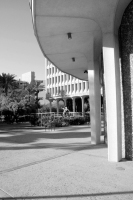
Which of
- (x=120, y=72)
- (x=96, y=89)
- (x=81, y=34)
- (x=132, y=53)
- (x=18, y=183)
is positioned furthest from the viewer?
(x=96, y=89)

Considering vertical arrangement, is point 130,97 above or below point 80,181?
above

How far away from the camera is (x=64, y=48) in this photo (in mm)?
9312

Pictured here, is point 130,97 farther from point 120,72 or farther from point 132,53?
point 132,53

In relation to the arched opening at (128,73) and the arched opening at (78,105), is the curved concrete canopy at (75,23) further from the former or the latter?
the arched opening at (78,105)

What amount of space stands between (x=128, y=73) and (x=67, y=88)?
178 ft

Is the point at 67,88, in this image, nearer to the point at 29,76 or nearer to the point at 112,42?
the point at 29,76

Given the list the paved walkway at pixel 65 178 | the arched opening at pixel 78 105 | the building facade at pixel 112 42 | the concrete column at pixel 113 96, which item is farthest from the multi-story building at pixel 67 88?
the paved walkway at pixel 65 178

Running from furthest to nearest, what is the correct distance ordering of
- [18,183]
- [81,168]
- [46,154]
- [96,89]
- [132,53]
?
1. [96,89]
2. [46,154]
3. [132,53]
4. [81,168]
5. [18,183]

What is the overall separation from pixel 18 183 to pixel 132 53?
4653 millimetres

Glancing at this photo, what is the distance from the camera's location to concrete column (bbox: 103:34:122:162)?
5.90 metres

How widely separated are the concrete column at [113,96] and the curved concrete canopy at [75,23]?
568mm

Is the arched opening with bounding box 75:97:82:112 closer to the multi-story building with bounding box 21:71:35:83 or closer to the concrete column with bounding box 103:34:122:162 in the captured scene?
the multi-story building with bounding box 21:71:35:83

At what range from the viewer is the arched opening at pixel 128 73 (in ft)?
19.7

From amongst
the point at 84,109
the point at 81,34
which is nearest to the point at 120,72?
the point at 81,34
